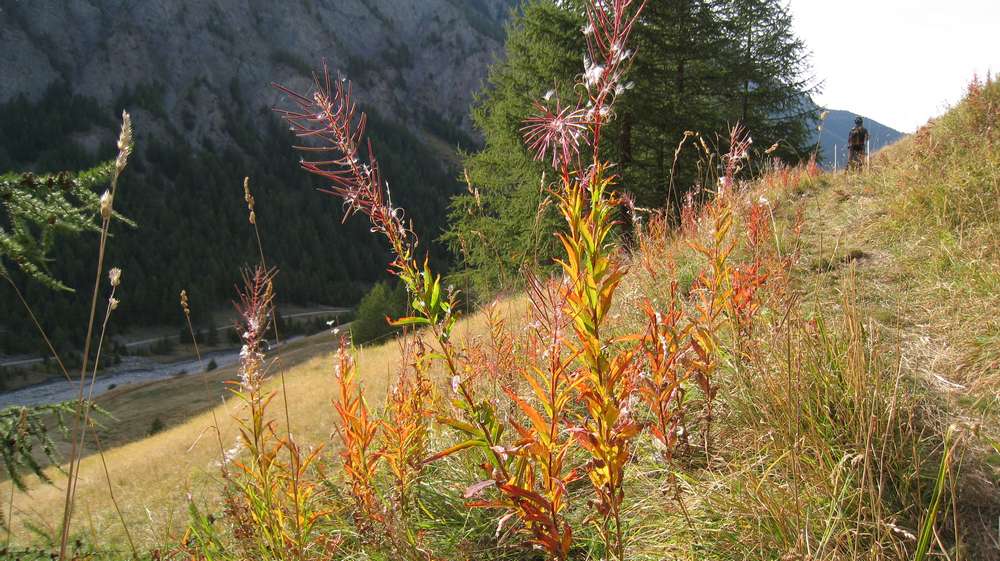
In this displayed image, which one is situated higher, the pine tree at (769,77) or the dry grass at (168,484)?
the pine tree at (769,77)

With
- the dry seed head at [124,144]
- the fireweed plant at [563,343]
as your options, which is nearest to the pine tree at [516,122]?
the fireweed plant at [563,343]

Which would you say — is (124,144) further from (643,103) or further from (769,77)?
(769,77)

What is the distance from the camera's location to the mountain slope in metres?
93.3

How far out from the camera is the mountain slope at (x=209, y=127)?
93.3 meters

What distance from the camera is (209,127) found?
5212 inches

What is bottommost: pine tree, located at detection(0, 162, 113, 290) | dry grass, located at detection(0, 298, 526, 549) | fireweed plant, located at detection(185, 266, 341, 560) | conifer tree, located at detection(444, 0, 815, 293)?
dry grass, located at detection(0, 298, 526, 549)

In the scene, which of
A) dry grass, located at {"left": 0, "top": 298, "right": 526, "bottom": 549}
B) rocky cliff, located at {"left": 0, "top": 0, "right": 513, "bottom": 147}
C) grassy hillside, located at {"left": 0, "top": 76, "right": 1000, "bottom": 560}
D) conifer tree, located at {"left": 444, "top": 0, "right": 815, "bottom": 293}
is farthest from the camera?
rocky cliff, located at {"left": 0, "top": 0, "right": 513, "bottom": 147}

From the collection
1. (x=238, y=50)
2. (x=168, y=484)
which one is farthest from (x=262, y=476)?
(x=238, y=50)

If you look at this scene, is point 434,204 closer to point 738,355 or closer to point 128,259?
point 128,259

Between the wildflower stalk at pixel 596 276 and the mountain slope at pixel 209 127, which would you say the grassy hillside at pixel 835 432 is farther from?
the mountain slope at pixel 209 127

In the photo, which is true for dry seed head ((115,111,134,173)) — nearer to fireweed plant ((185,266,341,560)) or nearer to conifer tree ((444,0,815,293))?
fireweed plant ((185,266,341,560))

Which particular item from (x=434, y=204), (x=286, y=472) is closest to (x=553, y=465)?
(x=286, y=472)

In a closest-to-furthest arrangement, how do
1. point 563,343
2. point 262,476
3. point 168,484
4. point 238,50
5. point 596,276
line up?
point 596,276 < point 563,343 < point 262,476 < point 168,484 < point 238,50

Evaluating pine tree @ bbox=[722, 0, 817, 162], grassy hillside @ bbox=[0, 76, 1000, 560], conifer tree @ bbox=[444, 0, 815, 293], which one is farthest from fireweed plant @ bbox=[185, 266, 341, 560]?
pine tree @ bbox=[722, 0, 817, 162]
